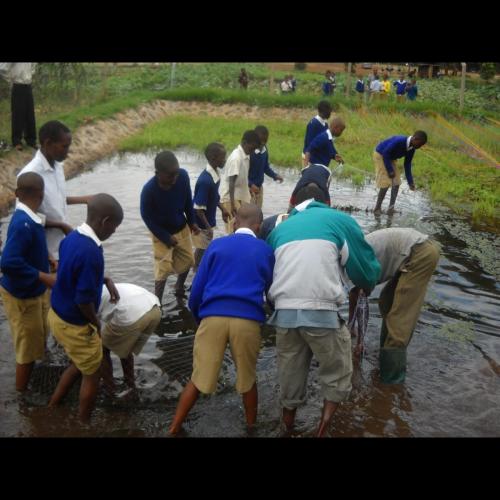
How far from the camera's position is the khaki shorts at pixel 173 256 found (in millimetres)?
5844

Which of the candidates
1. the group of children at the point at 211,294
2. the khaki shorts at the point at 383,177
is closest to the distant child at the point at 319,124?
the khaki shorts at the point at 383,177

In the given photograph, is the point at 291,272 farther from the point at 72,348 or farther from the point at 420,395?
the point at 420,395

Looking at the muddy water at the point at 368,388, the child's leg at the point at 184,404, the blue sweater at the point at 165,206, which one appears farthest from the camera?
the blue sweater at the point at 165,206

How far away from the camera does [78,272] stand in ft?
11.9

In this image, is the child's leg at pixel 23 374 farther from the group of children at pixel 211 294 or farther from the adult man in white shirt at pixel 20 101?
the adult man in white shirt at pixel 20 101

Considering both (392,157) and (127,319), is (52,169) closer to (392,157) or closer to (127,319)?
(127,319)

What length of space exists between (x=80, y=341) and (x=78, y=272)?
1.68 feet

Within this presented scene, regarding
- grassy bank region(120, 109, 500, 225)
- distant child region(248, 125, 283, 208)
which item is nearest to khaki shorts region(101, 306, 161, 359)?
distant child region(248, 125, 283, 208)

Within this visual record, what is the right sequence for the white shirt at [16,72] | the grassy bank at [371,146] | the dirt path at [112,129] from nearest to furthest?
the dirt path at [112,129]
the white shirt at [16,72]
the grassy bank at [371,146]

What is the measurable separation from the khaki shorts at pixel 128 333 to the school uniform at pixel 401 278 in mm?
1894

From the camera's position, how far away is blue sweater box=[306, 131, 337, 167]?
893 cm

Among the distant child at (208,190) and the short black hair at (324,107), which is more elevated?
the short black hair at (324,107)

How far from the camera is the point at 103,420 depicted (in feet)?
13.8

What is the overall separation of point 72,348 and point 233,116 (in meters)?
19.2
